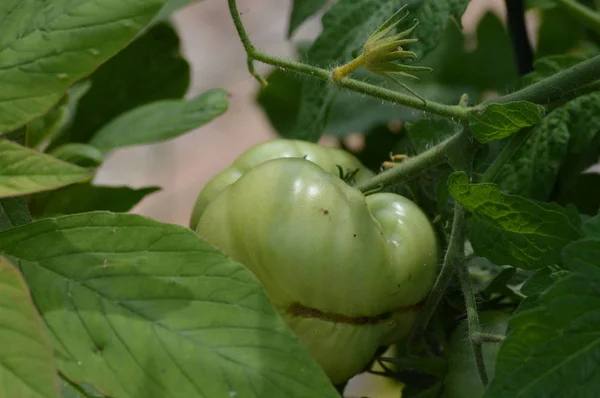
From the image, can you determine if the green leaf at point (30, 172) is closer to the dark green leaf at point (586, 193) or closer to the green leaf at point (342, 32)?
the green leaf at point (342, 32)

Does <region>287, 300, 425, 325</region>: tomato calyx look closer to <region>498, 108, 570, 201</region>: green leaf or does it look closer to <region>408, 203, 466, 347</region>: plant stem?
<region>408, 203, 466, 347</region>: plant stem

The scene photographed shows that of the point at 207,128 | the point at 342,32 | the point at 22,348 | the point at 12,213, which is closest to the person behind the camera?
the point at 22,348

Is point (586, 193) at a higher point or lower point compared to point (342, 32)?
lower

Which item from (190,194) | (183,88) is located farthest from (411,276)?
(190,194)

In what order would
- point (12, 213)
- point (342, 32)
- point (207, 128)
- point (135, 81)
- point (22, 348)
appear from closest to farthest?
point (22, 348)
point (12, 213)
point (342, 32)
point (135, 81)
point (207, 128)

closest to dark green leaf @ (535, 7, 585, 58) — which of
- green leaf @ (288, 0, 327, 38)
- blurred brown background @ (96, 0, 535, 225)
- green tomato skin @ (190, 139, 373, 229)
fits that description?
green leaf @ (288, 0, 327, 38)

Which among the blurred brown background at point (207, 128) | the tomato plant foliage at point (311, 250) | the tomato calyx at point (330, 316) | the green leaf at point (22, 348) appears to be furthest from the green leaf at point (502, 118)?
the blurred brown background at point (207, 128)

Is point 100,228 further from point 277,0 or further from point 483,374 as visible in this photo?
point 277,0

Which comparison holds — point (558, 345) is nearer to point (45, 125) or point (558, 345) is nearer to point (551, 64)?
point (551, 64)

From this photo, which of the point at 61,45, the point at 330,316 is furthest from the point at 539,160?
the point at 61,45
